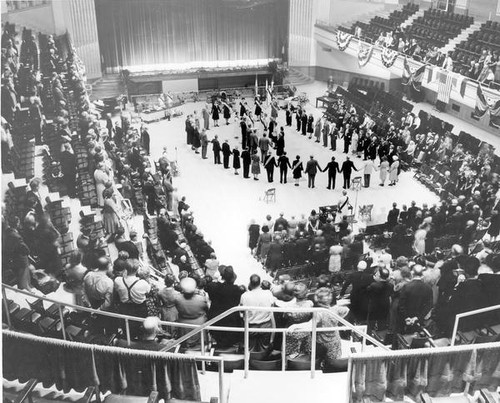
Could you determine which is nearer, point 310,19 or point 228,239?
point 228,239

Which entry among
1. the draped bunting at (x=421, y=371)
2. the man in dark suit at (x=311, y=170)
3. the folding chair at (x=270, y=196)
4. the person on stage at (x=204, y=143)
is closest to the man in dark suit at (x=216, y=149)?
the person on stage at (x=204, y=143)

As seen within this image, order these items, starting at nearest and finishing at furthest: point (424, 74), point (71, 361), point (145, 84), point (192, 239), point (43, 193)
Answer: point (71, 361)
point (43, 193)
point (192, 239)
point (424, 74)
point (145, 84)

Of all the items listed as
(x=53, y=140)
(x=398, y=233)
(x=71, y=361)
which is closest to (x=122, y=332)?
(x=71, y=361)

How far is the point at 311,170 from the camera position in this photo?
14484 mm

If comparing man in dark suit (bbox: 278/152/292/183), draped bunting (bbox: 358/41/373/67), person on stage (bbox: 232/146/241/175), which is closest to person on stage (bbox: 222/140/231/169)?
person on stage (bbox: 232/146/241/175)

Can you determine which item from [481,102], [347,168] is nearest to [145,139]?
[347,168]

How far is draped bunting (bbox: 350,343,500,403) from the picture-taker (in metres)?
6.28

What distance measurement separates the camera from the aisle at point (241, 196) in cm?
1194

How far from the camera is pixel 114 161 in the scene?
13547 mm

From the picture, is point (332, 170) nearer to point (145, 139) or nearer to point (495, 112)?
point (495, 112)

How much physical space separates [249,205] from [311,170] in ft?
6.85

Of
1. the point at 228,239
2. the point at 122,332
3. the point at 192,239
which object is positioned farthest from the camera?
the point at 228,239

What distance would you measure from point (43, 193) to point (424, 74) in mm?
13470

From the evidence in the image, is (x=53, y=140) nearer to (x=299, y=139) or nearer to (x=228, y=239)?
(x=228, y=239)
